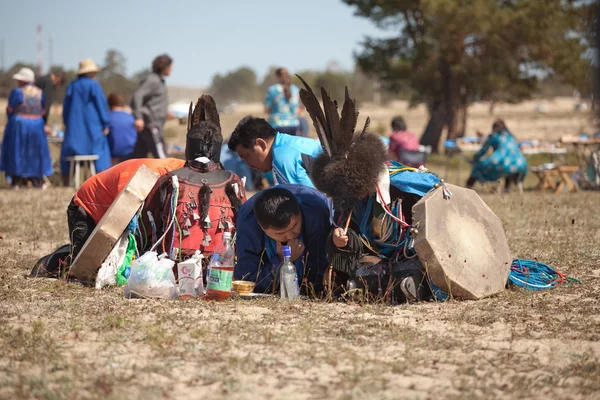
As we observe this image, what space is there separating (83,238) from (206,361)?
259 cm

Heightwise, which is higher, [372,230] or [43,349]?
[372,230]

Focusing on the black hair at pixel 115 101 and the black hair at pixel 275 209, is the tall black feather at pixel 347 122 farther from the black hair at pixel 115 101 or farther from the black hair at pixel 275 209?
the black hair at pixel 115 101

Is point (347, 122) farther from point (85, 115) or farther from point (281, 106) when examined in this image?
point (85, 115)

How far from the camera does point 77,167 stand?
13164 millimetres

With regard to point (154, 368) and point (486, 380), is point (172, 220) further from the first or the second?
point (486, 380)

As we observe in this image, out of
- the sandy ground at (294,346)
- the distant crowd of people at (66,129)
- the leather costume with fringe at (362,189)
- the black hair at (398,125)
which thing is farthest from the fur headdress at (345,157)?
the black hair at (398,125)

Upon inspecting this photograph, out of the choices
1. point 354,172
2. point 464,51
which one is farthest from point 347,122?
point 464,51

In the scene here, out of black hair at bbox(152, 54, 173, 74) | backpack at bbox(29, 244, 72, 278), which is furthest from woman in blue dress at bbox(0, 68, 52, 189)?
backpack at bbox(29, 244, 72, 278)

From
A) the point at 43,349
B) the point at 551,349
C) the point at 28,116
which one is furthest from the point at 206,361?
the point at 28,116

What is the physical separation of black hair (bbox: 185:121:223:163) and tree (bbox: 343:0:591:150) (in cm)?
1569

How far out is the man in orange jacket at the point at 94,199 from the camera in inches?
240

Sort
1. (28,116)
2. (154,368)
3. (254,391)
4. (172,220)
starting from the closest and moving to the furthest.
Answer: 1. (254,391)
2. (154,368)
3. (172,220)
4. (28,116)

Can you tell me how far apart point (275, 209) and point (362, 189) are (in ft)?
1.81

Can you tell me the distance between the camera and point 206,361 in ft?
12.9
